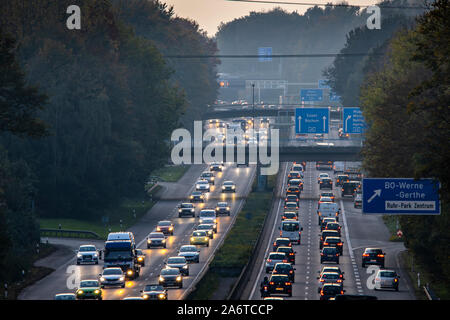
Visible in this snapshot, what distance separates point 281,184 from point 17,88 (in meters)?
67.6

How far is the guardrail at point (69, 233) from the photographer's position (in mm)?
86750

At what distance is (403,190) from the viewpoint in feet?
129

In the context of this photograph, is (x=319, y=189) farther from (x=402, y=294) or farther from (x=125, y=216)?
(x=402, y=294)

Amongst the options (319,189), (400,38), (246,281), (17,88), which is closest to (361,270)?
(246,281)

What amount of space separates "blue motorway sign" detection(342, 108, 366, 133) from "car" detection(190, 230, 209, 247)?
88.9ft

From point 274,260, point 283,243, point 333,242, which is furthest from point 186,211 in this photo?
point 274,260

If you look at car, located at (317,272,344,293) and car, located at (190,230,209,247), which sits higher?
car, located at (317,272,344,293)

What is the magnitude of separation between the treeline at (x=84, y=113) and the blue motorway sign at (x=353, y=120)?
21.3m

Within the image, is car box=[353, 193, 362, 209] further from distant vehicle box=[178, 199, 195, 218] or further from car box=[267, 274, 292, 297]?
car box=[267, 274, 292, 297]

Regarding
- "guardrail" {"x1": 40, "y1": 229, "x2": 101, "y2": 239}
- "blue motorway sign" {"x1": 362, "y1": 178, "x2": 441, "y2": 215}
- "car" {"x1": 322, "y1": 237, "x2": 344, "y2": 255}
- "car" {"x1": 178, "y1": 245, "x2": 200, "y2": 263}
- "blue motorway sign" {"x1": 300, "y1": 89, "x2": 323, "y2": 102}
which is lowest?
"guardrail" {"x1": 40, "y1": 229, "x2": 101, "y2": 239}

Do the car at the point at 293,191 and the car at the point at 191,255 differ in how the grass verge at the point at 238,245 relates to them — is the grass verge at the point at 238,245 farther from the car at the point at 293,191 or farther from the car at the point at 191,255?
the car at the point at 293,191

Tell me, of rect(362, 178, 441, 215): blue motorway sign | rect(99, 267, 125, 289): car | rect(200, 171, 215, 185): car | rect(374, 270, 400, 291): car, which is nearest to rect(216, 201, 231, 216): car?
rect(200, 171, 215, 185): car

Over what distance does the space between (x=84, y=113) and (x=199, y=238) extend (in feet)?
68.1

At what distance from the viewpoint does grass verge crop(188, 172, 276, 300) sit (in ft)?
172
